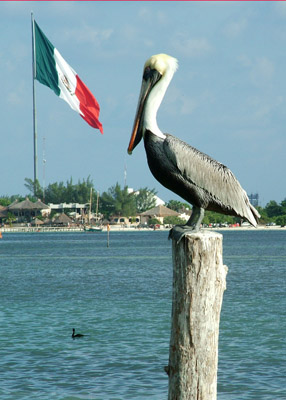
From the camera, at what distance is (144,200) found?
563 feet

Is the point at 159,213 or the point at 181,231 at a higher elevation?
the point at 159,213

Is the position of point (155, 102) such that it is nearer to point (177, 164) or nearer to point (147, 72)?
point (147, 72)

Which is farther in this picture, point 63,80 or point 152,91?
point 63,80

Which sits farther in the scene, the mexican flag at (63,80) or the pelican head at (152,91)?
the mexican flag at (63,80)

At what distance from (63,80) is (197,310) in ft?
92.5

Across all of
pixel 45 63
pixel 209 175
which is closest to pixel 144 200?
pixel 45 63

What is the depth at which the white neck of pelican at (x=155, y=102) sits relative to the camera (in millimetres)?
6223

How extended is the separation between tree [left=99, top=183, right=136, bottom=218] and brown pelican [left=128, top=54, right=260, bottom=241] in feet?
503

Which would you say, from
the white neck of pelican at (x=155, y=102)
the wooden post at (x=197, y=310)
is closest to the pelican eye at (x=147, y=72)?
the white neck of pelican at (x=155, y=102)

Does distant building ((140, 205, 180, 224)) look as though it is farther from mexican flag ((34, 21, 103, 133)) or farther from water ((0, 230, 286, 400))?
water ((0, 230, 286, 400))

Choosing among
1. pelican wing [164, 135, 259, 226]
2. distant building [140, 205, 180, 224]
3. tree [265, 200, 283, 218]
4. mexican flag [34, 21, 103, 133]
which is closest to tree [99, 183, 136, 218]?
distant building [140, 205, 180, 224]

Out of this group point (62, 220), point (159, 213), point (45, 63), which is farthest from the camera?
point (159, 213)

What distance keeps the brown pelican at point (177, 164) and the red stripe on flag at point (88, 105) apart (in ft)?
70.1

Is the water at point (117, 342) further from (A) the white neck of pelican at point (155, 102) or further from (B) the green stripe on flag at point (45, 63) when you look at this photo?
(B) the green stripe on flag at point (45, 63)
